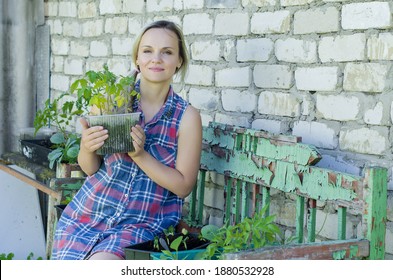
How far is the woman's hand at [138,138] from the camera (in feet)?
9.89

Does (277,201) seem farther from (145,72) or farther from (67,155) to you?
(67,155)

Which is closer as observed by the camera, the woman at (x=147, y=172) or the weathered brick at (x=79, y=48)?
the woman at (x=147, y=172)

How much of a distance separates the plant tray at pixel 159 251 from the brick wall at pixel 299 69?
66 cm

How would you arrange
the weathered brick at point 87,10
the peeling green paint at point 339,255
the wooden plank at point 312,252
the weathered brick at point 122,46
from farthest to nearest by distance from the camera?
the weathered brick at point 87,10, the weathered brick at point 122,46, the peeling green paint at point 339,255, the wooden plank at point 312,252

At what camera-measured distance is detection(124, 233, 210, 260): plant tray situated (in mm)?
2734

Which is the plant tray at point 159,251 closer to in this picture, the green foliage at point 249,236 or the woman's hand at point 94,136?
the green foliage at point 249,236

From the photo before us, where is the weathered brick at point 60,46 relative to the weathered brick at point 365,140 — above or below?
above

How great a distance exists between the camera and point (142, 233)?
3.11 metres

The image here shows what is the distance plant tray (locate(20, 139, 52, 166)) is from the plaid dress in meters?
1.55

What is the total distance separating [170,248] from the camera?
2.88 m

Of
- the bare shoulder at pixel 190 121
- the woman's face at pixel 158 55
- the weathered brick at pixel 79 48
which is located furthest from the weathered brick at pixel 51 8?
the bare shoulder at pixel 190 121

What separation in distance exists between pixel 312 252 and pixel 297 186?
0.54 meters

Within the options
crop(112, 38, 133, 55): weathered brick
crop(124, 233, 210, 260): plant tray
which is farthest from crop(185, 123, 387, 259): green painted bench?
crop(112, 38, 133, 55): weathered brick

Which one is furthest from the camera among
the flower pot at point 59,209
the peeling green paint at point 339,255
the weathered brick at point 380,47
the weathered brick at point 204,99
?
the weathered brick at point 204,99
